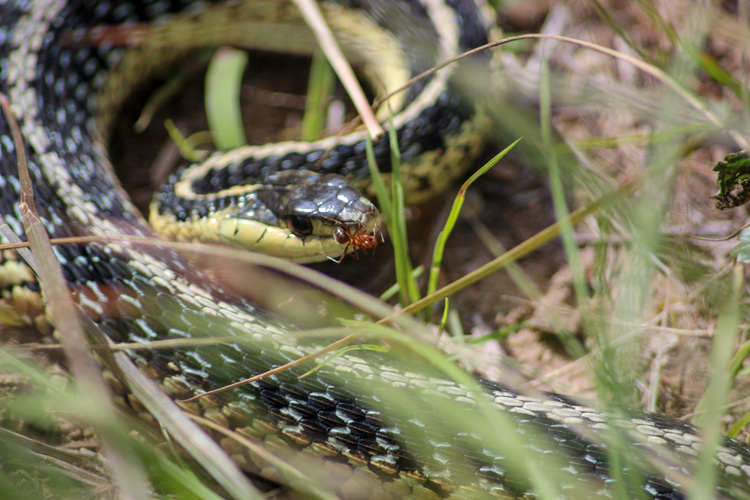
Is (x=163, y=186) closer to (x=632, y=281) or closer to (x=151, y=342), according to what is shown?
(x=151, y=342)

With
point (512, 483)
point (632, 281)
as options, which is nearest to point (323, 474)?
point (512, 483)

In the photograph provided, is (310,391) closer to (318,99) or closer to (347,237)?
(347,237)

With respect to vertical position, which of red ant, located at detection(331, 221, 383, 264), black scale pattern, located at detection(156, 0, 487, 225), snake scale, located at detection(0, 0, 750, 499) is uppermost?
black scale pattern, located at detection(156, 0, 487, 225)

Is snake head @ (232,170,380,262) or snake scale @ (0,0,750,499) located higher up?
snake head @ (232,170,380,262)

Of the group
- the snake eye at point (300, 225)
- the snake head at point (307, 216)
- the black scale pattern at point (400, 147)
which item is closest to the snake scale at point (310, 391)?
the black scale pattern at point (400, 147)

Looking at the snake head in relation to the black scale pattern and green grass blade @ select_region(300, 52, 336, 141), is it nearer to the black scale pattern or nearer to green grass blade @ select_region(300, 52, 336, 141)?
the black scale pattern

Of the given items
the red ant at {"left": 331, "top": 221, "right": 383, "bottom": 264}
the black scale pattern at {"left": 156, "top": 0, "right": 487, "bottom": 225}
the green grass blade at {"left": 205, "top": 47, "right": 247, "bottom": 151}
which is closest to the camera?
the red ant at {"left": 331, "top": 221, "right": 383, "bottom": 264}

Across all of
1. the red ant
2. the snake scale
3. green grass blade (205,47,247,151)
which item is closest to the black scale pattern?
the snake scale
